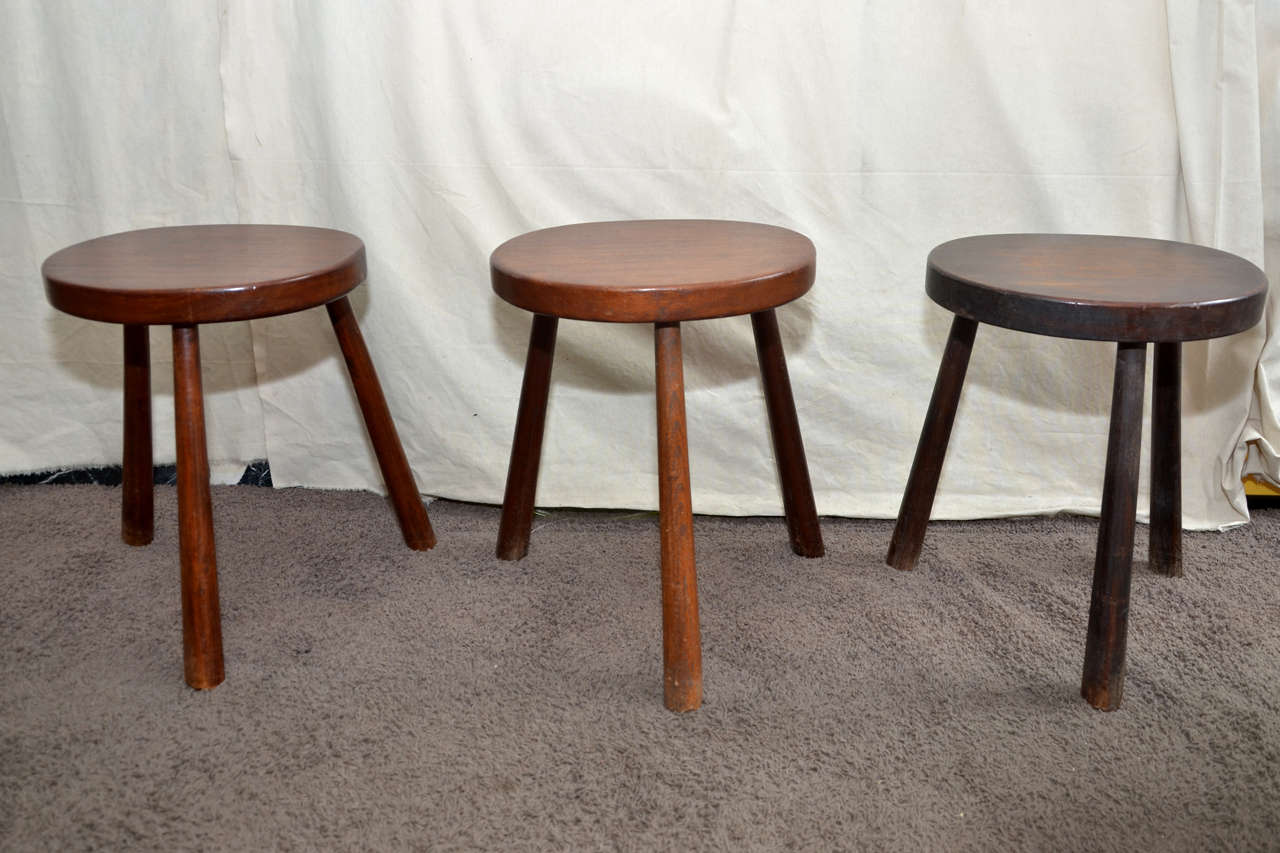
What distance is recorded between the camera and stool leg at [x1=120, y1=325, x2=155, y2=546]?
138 cm

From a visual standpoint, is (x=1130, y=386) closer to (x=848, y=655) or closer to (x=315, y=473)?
(x=848, y=655)

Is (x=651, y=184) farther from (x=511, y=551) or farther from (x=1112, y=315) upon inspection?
(x=1112, y=315)

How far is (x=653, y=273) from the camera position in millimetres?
1052

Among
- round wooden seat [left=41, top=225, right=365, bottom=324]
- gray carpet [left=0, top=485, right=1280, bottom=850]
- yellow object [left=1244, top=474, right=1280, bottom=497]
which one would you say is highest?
round wooden seat [left=41, top=225, right=365, bottom=324]

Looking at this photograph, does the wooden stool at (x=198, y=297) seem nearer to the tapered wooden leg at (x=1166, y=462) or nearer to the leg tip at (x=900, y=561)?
the leg tip at (x=900, y=561)

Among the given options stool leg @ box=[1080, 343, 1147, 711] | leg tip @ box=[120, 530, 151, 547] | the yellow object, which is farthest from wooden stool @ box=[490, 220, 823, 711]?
the yellow object

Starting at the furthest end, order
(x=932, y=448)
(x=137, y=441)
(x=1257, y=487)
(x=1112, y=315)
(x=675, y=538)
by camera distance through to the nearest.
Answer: (x=1257, y=487) → (x=137, y=441) → (x=932, y=448) → (x=675, y=538) → (x=1112, y=315)

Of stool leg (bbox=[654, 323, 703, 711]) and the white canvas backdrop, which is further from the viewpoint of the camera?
the white canvas backdrop

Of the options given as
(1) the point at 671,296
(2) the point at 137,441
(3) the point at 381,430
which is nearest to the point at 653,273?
(1) the point at 671,296

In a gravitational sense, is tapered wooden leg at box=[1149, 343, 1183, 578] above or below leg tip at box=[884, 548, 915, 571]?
above

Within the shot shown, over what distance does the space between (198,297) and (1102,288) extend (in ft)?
2.86

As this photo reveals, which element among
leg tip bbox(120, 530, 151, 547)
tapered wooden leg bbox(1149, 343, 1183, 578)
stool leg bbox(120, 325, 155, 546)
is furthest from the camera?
leg tip bbox(120, 530, 151, 547)

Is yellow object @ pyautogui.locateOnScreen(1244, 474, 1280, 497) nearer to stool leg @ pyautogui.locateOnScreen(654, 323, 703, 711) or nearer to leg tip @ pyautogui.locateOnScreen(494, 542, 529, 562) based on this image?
stool leg @ pyautogui.locateOnScreen(654, 323, 703, 711)

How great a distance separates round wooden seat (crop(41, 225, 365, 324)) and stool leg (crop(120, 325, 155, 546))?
0.14 m
